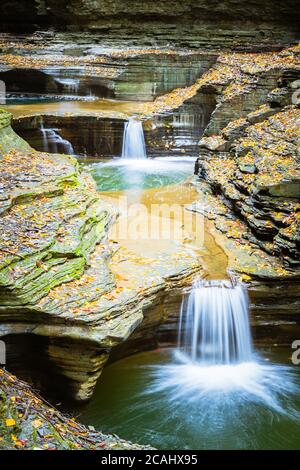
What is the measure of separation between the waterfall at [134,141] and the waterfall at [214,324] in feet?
28.8

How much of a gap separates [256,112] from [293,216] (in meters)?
5.78

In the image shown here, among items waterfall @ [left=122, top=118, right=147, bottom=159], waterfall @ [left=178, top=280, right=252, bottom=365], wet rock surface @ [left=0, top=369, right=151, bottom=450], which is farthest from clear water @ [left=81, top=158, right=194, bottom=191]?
wet rock surface @ [left=0, top=369, right=151, bottom=450]

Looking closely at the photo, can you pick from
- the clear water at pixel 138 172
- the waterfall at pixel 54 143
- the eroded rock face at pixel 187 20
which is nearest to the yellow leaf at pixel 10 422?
the clear water at pixel 138 172

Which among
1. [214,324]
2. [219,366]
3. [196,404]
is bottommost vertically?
[196,404]

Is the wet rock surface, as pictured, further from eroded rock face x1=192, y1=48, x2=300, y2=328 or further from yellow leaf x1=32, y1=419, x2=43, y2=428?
eroded rock face x1=192, y1=48, x2=300, y2=328

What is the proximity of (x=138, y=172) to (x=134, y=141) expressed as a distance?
5.67ft

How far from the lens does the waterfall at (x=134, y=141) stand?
1587 centimetres

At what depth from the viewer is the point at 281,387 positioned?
303 inches

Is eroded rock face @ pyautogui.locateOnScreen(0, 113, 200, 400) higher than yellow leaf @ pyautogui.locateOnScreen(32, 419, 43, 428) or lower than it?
higher

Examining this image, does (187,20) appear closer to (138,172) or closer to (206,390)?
(138,172)

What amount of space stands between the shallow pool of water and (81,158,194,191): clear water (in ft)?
21.9

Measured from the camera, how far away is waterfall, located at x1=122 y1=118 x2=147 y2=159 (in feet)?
52.1

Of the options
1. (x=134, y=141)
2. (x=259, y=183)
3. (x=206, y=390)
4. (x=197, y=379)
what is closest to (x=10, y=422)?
(x=206, y=390)

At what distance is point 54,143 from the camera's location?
51.5 feet
